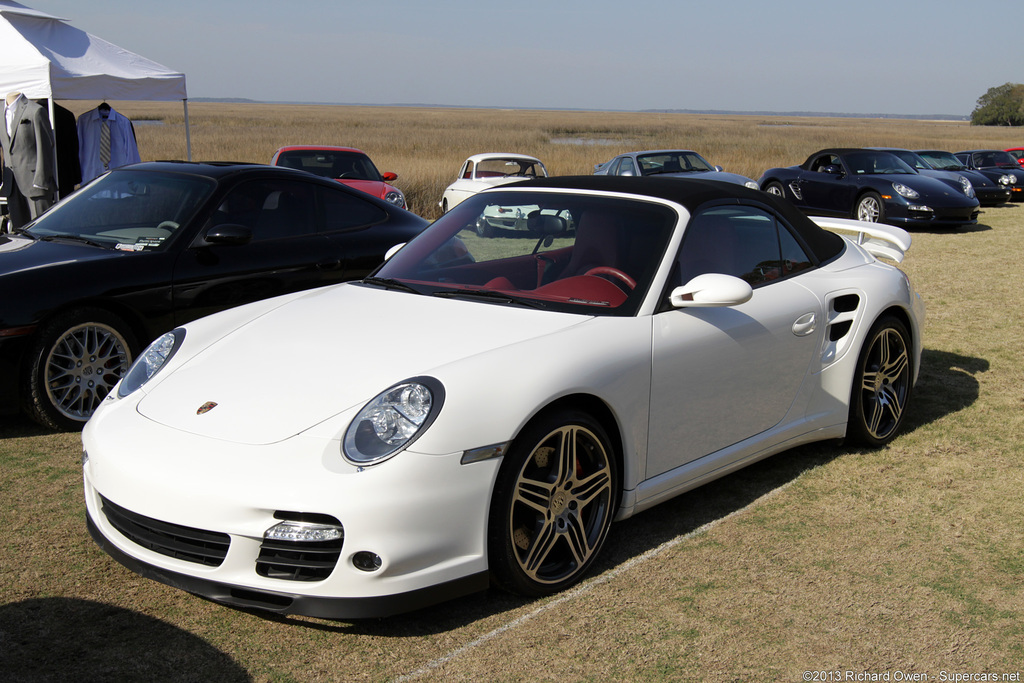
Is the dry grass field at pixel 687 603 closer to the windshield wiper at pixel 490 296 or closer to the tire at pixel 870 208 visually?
the windshield wiper at pixel 490 296

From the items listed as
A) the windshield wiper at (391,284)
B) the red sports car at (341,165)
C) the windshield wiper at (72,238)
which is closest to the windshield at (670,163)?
the red sports car at (341,165)

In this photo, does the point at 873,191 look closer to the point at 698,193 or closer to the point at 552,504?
the point at 698,193

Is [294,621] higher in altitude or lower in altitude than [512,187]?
lower

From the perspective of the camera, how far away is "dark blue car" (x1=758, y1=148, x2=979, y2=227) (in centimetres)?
1612

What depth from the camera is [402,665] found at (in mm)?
2836

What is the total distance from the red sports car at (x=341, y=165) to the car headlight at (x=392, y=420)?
10577 mm

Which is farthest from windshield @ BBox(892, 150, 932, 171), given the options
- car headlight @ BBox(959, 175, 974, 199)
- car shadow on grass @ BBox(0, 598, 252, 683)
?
car shadow on grass @ BBox(0, 598, 252, 683)

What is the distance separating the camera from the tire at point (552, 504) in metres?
3.06

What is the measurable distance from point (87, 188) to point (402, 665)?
4.75 metres

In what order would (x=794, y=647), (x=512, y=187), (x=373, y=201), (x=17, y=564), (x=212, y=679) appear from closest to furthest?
(x=212, y=679) < (x=794, y=647) < (x=17, y=564) < (x=512, y=187) < (x=373, y=201)

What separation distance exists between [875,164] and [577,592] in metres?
16.1

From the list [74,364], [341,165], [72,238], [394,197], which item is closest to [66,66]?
[341,165]

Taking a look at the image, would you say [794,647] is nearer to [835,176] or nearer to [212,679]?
[212,679]

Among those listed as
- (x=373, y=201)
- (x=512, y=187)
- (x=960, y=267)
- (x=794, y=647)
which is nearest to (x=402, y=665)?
(x=794, y=647)
